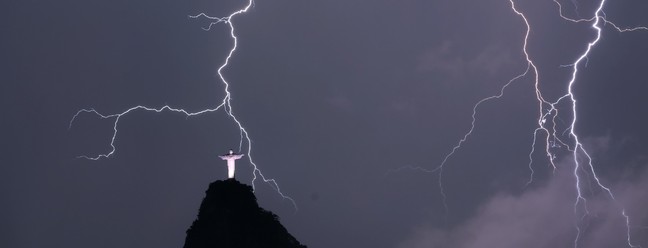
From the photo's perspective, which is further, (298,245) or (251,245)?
(298,245)

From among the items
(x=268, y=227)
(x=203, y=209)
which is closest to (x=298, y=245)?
(x=268, y=227)

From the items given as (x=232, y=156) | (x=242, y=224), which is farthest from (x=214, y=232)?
(x=232, y=156)

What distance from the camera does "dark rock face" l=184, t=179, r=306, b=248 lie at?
23172 millimetres

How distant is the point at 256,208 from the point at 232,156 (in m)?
1.79

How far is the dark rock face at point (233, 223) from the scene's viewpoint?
23.2 meters

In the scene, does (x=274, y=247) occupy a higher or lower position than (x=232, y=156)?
lower

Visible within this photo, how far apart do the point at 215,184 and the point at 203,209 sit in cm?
73

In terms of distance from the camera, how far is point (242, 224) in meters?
23.4

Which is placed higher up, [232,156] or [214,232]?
[232,156]

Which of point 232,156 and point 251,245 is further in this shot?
point 232,156

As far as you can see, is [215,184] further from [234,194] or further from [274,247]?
[274,247]

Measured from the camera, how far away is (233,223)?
23344mm

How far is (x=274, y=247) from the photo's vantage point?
23516mm

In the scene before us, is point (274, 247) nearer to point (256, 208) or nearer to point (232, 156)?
point (256, 208)
